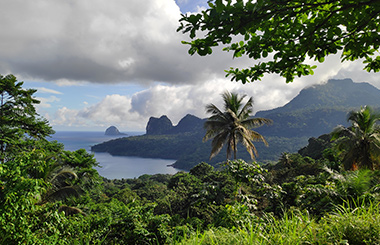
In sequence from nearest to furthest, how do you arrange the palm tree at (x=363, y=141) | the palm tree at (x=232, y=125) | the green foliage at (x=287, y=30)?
the green foliage at (x=287, y=30), the palm tree at (x=363, y=141), the palm tree at (x=232, y=125)

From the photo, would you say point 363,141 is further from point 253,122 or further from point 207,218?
point 207,218

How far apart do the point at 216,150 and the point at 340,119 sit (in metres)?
192

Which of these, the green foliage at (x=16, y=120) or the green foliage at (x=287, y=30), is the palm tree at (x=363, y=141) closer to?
the green foliage at (x=287, y=30)

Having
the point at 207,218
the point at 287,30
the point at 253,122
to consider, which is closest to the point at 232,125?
the point at 253,122

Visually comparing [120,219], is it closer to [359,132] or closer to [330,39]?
[330,39]

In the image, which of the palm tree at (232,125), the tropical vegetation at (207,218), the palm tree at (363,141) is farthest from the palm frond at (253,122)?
the tropical vegetation at (207,218)

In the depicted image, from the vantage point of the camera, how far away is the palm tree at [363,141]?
11.6m

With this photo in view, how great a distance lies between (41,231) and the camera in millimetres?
3844

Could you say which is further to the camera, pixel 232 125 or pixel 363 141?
pixel 232 125

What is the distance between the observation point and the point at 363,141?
11.9 m

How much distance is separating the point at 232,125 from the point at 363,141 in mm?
7418

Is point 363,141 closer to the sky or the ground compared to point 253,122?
closer to the ground

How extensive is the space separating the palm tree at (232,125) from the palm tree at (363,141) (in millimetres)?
4628

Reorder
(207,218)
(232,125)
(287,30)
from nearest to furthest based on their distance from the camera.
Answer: (287,30) < (207,218) < (232,125)
